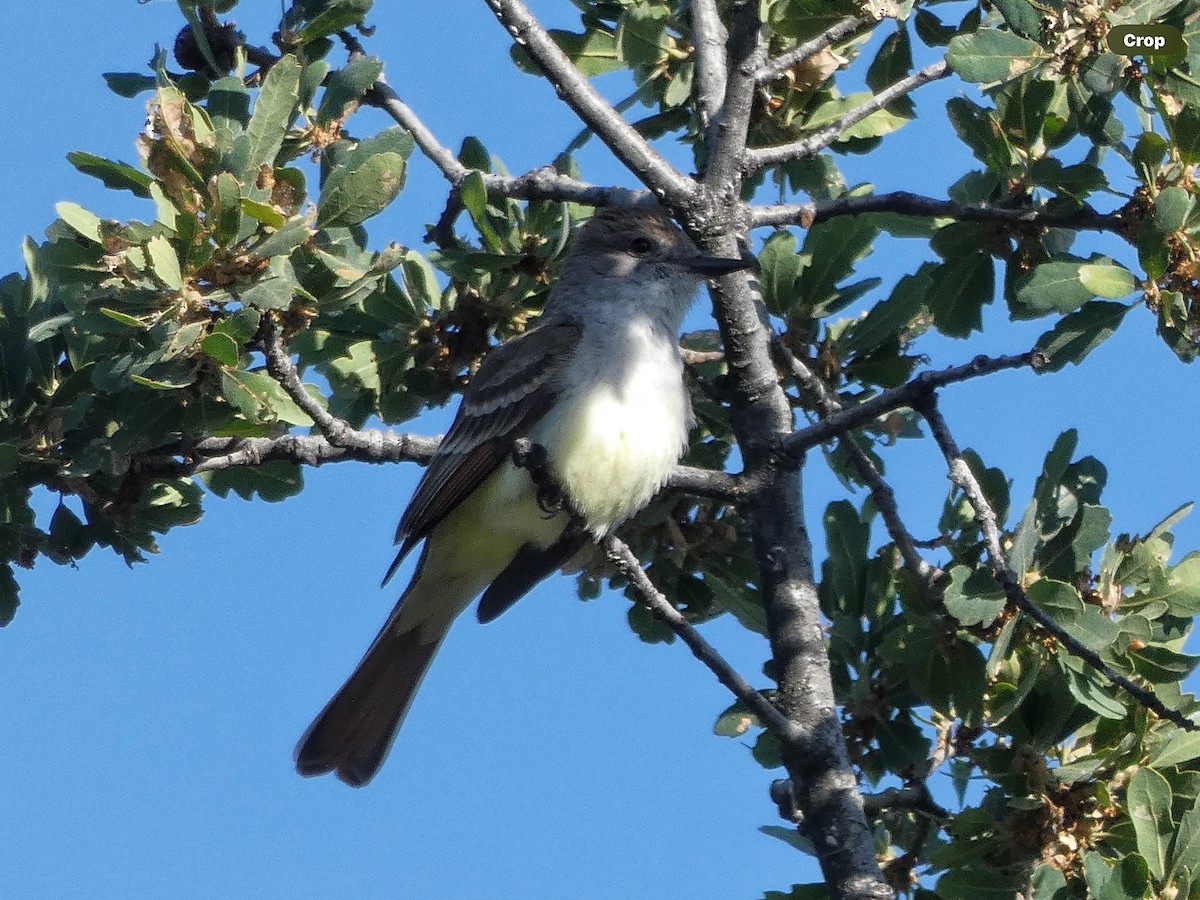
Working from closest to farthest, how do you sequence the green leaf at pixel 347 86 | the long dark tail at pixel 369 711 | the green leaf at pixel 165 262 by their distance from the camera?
1. the green leaf at pixel 165 262
2. the green leaf at pixel 347 86
3. the long dark tail at pixel 369 711

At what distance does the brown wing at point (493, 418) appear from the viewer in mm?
4914

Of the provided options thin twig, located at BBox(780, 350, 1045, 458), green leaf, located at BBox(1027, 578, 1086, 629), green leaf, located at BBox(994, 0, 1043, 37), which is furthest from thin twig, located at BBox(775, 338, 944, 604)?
green leaf, located at BBox(994, 0, 1043, 37)

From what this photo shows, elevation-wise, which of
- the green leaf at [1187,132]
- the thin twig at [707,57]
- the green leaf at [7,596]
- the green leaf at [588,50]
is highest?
the green leaf at [588,50]

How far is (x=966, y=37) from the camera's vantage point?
12.3ft

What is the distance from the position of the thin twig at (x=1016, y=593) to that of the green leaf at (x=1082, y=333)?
0.54 meters

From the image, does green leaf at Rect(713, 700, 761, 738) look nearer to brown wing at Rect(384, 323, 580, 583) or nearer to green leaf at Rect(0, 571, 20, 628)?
brown wing at Rect(384, 323, 580, 583)

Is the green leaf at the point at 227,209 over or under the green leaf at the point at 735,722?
over

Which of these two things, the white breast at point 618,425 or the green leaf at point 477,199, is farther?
the white breast at point 618,425

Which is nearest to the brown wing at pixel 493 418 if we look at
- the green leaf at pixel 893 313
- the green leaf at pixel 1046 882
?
the green leaf at pixel 893 313

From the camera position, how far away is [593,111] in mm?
4285

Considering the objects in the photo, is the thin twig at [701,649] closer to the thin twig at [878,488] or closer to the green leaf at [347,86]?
the thin twig at [878,488]

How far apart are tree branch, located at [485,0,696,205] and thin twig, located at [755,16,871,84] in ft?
1.33

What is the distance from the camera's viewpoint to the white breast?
15.1 ft

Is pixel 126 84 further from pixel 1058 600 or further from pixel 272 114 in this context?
pixel 1058 600
